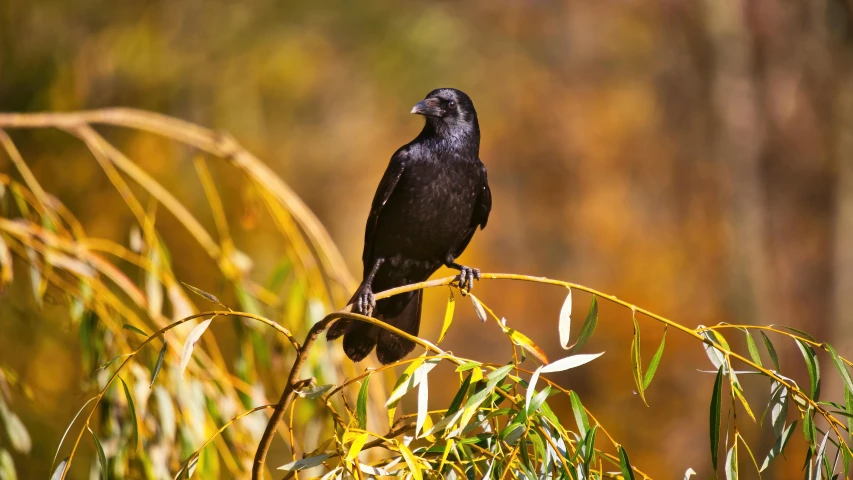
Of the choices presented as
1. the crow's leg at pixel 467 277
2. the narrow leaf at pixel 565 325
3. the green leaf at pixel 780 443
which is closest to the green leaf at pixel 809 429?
the green leaf at pixel 780 443

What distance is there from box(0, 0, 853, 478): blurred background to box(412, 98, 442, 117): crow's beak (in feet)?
13.5

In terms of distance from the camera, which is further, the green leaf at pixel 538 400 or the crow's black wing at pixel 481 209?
the crow's black wing at pixel 481 209

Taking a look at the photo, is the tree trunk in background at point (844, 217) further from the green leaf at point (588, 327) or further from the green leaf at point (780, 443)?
the green leaf at point (588, 327)

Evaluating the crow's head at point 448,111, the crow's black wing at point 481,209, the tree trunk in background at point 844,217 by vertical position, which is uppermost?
the crow's head at point 448,111

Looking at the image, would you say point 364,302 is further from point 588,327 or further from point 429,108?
point 588,327

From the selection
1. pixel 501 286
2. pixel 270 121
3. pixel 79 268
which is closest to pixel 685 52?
pixel 501 286

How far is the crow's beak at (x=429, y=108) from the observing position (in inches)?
127

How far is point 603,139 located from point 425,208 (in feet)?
32.1

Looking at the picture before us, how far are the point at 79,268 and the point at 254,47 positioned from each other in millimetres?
5606

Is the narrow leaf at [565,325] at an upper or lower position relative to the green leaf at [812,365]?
upper

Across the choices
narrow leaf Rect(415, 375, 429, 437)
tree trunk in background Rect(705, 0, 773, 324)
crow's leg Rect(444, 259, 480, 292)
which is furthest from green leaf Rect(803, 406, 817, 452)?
tree trunk in background Rect(705, 0, 773, 324)

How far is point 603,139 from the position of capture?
40.8ft

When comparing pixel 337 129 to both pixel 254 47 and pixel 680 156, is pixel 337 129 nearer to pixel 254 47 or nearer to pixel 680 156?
pixel 254 47

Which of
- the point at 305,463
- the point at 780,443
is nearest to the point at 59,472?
the point at 305,463
